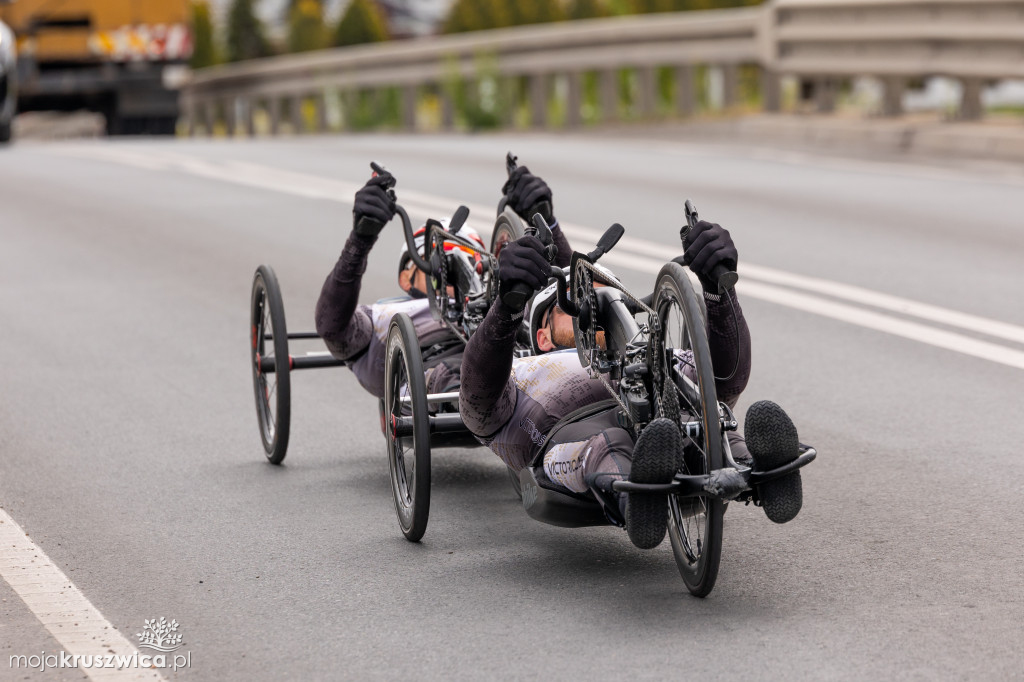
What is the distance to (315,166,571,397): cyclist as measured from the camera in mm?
6289

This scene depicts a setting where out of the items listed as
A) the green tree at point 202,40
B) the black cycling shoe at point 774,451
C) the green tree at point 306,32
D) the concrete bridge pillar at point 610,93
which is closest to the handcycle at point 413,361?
the black cycling shoe at point 774,451

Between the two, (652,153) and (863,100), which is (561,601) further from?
(863,100)

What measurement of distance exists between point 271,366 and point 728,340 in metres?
2.63

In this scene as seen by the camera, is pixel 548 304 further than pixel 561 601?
Yes

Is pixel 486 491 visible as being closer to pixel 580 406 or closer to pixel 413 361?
pixel 413 361

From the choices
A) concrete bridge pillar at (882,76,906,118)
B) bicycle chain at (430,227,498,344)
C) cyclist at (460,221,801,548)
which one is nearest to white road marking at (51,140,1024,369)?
bicycle chain at (430,227,498,344)

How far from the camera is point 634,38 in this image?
21188mm

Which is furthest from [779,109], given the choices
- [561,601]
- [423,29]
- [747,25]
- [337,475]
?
[423,29]

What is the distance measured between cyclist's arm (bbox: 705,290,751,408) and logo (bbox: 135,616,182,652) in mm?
1722

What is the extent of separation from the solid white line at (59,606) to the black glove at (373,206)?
1623 mm

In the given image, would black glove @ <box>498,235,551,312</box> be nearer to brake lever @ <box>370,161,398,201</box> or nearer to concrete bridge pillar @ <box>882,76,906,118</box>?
brake lever @ <box>370,161,398,201</box>

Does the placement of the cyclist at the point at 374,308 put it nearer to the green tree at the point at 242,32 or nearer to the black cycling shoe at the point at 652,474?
the black cycling shoe at the point at 652,474

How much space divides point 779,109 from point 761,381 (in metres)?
11.8

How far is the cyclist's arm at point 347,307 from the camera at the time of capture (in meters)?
6.46
